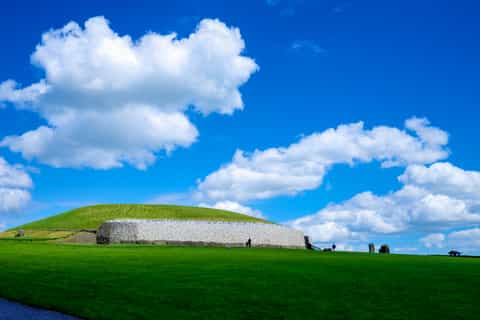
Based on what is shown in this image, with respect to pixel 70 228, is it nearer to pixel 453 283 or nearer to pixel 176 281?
pixel 176 281

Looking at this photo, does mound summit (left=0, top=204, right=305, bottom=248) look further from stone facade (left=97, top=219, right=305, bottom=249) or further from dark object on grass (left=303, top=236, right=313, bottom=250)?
dark object on grass (left=303, top=236, right=313, bottom=250)

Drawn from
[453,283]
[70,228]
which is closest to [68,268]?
[453,283]

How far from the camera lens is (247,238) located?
7200 centimetres

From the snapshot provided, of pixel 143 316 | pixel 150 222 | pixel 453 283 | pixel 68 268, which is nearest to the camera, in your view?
pixel 143 316

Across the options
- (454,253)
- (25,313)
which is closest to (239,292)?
(25,313)

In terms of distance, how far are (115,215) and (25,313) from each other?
231ft

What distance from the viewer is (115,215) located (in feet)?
275

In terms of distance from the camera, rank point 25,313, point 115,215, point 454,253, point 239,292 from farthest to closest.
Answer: point 115,215 → point 454,253 → point 239,292 → point 25,313

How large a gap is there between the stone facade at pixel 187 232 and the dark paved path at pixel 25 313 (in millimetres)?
49425

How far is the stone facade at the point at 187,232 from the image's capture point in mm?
65312

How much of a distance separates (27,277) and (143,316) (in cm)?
1108

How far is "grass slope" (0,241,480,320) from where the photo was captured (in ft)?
51.5

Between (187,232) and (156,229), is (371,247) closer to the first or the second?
(187,232)

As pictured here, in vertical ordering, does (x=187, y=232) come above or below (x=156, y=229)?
below
